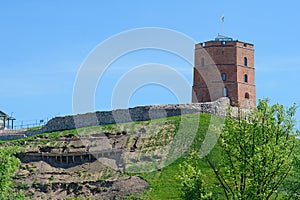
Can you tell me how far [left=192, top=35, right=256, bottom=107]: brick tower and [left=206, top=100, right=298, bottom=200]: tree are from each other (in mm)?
37083

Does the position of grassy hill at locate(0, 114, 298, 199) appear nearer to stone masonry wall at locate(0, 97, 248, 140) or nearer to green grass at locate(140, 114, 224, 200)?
green grass at locate(140, 114, 224, 200)

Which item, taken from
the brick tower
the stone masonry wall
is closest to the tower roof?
the brick tower

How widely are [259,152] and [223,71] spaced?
40173 millimetres

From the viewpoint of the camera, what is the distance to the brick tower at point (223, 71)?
237 feet

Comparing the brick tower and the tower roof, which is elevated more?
the tower roof

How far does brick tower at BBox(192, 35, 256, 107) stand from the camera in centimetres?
7219

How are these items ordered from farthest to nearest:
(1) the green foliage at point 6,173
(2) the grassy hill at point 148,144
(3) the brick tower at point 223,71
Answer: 1. (3) the brick tower at point 223,71
2. (2) the grassy hill at point 148,144
3. (1) the green foliage at point 6,173

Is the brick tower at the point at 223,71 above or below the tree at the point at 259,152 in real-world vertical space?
above

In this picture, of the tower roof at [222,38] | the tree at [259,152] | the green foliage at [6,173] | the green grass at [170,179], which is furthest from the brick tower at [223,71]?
the green foliage at [6,173]

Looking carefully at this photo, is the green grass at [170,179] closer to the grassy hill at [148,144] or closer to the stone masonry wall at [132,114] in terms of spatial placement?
the grassy hill at [148,144]

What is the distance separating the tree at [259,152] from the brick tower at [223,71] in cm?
3708

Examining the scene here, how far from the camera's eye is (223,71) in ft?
237

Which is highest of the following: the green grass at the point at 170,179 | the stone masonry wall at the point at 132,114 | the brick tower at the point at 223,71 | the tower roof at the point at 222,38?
the tower roof at the point at 222,38

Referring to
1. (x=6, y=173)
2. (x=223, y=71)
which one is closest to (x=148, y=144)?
(x=223, y=71)
